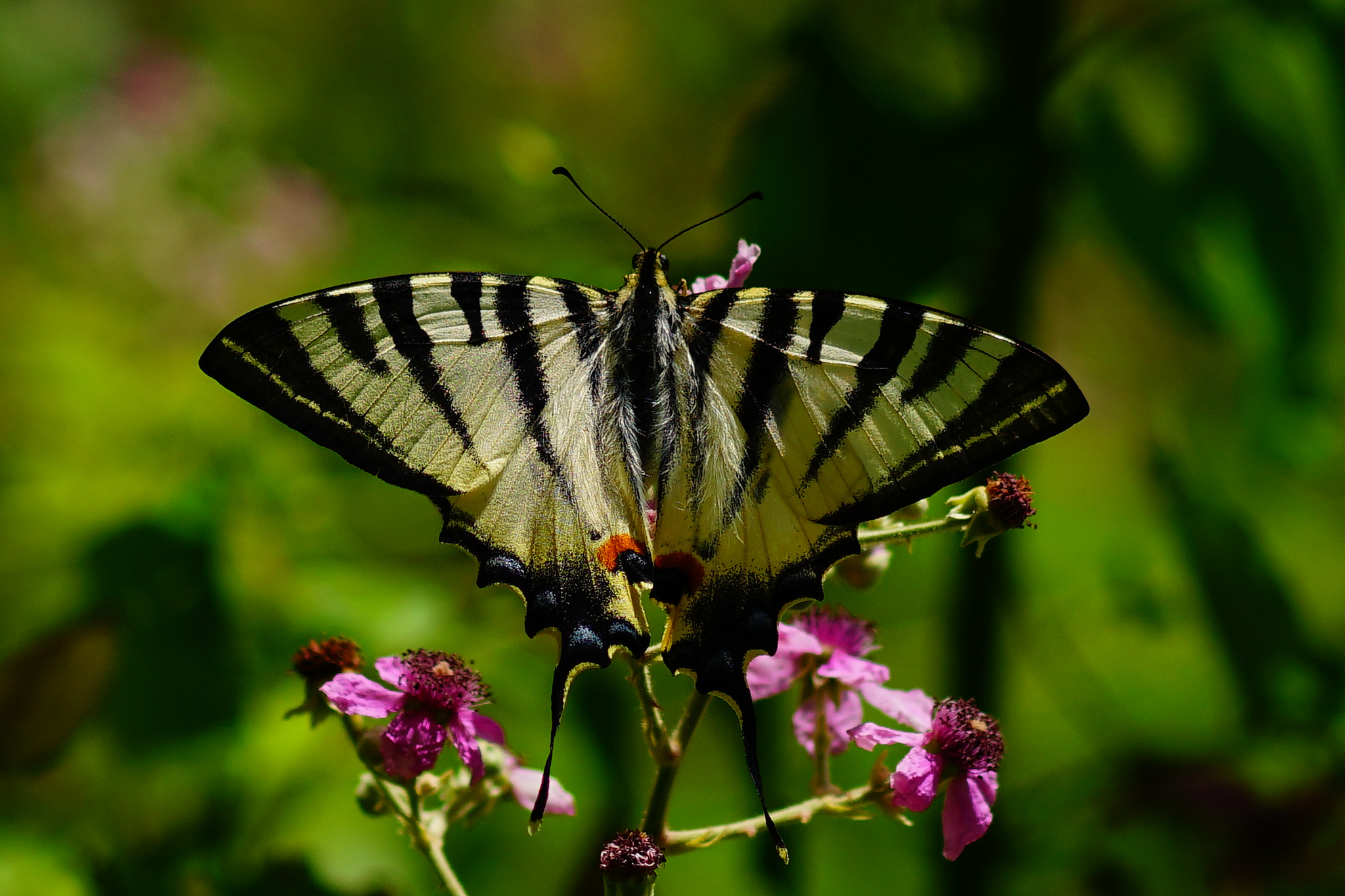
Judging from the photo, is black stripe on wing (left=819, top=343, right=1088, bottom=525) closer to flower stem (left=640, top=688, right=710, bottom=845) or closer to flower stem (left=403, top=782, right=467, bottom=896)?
flower stem (left=640, top=688, right=710, bottom=845)

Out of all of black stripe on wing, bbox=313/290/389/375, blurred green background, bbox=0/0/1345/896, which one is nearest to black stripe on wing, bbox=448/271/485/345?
black stripe on wing, bbox=313/290/389/375

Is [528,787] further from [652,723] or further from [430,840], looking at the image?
[652,723]

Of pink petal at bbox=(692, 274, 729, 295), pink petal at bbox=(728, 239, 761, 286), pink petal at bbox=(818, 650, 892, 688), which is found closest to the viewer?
pink petal at bbox=(818, 650, 892, 688)

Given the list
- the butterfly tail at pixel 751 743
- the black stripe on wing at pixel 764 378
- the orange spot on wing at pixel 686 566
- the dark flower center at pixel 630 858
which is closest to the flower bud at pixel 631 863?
the dark flower center at pixel 630 858

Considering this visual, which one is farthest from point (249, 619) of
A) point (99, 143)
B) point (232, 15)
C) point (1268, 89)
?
point (232, 15)

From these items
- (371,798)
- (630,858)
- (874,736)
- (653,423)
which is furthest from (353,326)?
(874,736)

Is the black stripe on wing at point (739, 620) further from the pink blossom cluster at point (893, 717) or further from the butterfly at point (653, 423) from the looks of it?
the pink blossom cluster at point (893, 717)
